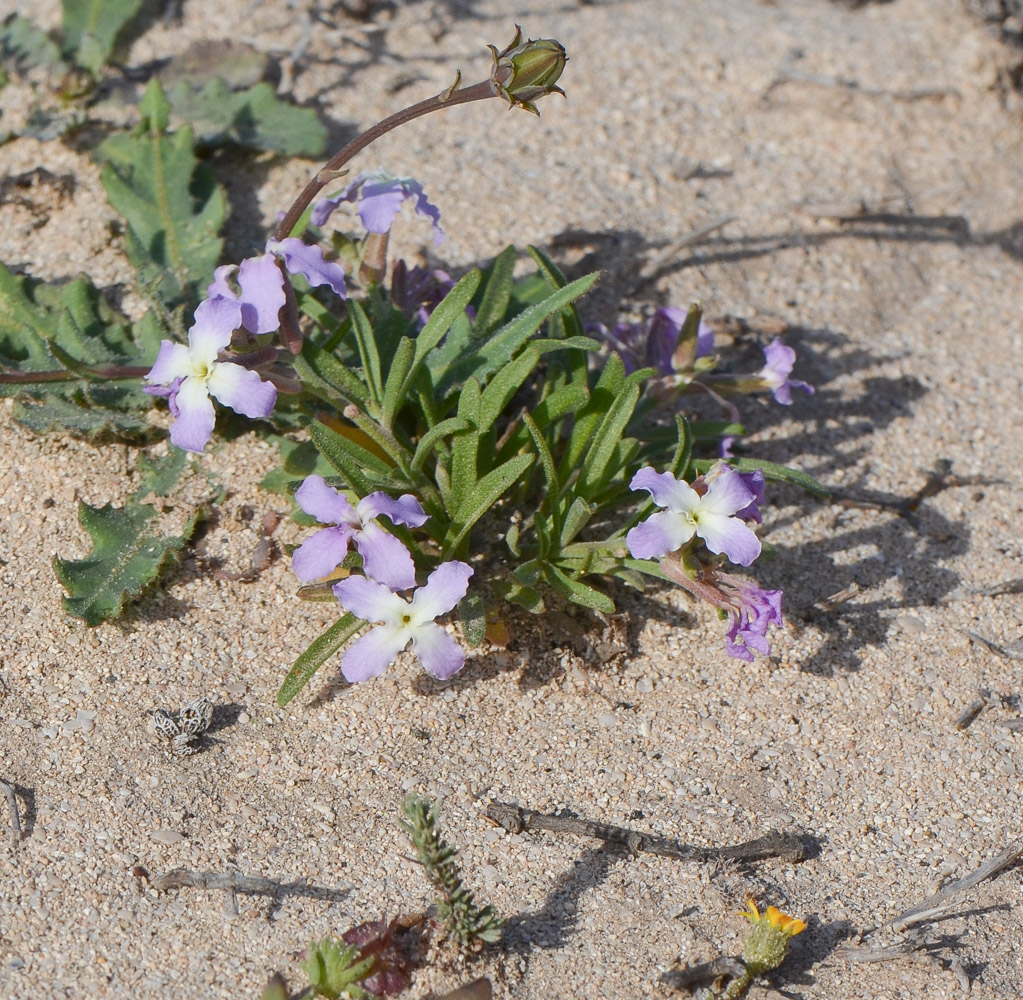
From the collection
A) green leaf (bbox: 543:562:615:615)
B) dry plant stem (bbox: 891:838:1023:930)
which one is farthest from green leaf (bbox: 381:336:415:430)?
dry plant stem (bbox: 891:838:1023:930)

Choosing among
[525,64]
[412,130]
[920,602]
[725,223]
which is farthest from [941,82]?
[525,64]

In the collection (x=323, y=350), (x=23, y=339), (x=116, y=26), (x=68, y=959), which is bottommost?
(x=68, y=959)

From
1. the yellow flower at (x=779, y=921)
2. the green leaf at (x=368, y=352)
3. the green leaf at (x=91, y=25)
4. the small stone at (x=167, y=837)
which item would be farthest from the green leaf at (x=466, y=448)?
the green leaf at (x=91, y=25)

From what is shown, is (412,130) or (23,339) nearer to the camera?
(23,339)

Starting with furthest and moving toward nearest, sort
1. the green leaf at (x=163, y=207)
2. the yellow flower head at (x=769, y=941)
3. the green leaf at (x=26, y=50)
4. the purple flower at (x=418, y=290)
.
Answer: the green leaf at (x=26, y=50)
the green leaf at (x=163, y=207)
the purple flower at (x=418, y=290)
the yellow flower head at (x=769, y=941)

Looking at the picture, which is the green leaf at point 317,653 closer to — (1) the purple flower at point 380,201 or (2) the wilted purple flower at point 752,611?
(2) the wilted purple flower at point 752,611

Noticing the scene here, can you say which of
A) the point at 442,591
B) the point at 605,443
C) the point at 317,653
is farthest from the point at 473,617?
the point at 605,443

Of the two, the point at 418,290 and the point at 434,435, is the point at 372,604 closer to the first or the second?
the point at 434,435

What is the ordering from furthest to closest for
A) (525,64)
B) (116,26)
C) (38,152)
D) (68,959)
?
(116,26) → (38,152) → (525,64) → (68,959)

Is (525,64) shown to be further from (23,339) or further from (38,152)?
(38,152)
